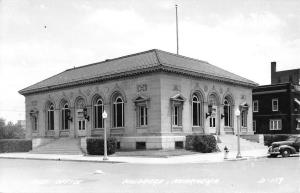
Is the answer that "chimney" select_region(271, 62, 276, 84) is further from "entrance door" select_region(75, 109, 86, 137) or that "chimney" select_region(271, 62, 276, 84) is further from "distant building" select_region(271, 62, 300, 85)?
"entrance door" select_region(75, 109, 86, 137)

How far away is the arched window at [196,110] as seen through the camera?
37219 millimetres

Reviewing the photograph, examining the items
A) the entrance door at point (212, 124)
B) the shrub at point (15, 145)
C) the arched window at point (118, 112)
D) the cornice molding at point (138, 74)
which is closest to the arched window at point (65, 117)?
the cornice molding at point (138, 74)

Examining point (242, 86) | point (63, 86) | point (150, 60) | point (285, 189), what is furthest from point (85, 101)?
point (285, 189)

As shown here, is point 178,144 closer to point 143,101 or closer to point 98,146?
point 143,101

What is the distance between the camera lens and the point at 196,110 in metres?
37.5

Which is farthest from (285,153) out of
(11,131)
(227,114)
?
(11,131)

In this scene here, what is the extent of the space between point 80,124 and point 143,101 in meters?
9.57

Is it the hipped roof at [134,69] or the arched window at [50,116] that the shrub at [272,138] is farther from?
the arched window at [50,116]

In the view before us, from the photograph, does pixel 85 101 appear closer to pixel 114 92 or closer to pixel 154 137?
pixel 114 92

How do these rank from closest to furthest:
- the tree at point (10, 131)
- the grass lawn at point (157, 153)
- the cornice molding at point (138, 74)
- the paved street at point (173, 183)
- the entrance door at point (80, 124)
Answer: the paved street at point (173, 183), the grass lawn at point (157, 153), the cornice molding at point (138, 74), the entrance door at point (80, 124), the tree at point (10, 131)

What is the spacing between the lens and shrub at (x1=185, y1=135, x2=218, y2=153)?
3300 cm

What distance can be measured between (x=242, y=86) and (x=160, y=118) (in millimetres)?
14335

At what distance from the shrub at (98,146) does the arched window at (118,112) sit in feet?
15.1

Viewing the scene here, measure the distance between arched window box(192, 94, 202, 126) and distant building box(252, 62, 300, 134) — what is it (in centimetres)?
2150
